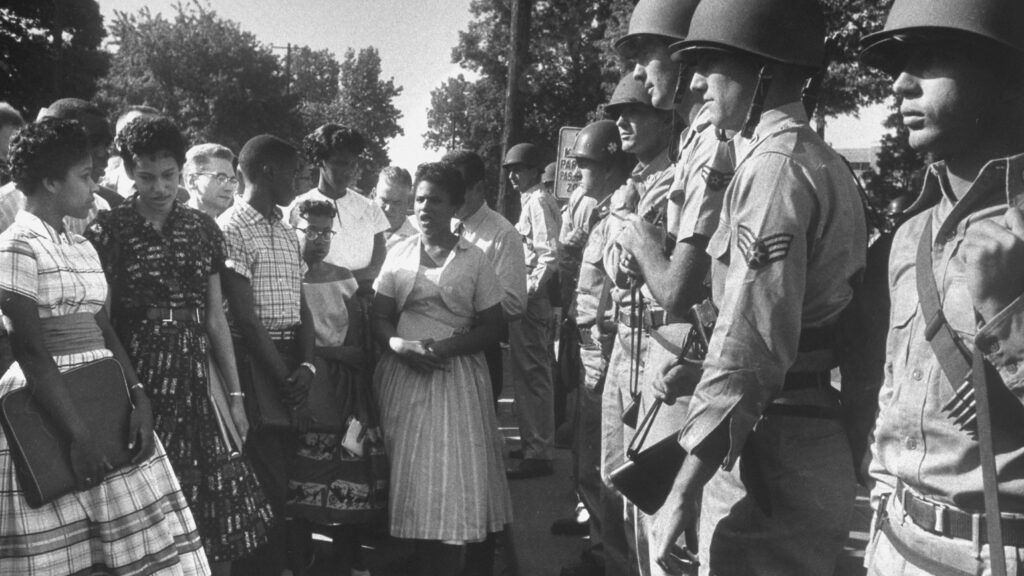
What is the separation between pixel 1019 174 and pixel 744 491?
1.08 meters

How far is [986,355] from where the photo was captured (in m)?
1.80

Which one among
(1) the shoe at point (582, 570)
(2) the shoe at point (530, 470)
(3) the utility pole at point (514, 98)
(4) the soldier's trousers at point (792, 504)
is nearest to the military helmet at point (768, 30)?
(4) the soldier's trousers at point (792, 504)

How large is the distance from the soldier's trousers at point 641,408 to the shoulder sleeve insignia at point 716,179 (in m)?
0.67

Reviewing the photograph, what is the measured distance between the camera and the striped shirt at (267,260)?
→ 184 inches

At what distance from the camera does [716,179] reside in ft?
9.04

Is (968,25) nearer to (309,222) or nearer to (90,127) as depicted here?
(309,222)

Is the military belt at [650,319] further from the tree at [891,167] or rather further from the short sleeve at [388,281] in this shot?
the tree at [891,167]

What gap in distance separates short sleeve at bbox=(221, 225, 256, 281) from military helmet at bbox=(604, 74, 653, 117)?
1857mm

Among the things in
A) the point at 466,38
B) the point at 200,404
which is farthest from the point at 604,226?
the point at 466,38

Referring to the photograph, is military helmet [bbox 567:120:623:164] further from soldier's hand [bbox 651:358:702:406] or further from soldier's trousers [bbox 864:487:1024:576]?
soldier's trousers [bbox 864:487:1024:576]

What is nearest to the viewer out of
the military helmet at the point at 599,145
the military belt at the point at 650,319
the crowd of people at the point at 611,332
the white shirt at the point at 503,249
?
the crowd of people at the point at 611,332

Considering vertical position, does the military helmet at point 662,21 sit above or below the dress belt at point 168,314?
above

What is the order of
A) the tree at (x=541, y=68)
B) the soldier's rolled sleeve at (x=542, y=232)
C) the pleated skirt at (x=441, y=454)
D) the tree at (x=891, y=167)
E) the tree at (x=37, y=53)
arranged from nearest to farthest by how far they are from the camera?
the pleated skirt at (x=441, y=454) < the soldier's rolled sleeve at (x=542, y=232) < the tree at (x=891, y=167) < the tree at (x=37, y=53) < the tree at (x=541, y=68)

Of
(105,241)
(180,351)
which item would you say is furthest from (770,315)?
(105,241)
